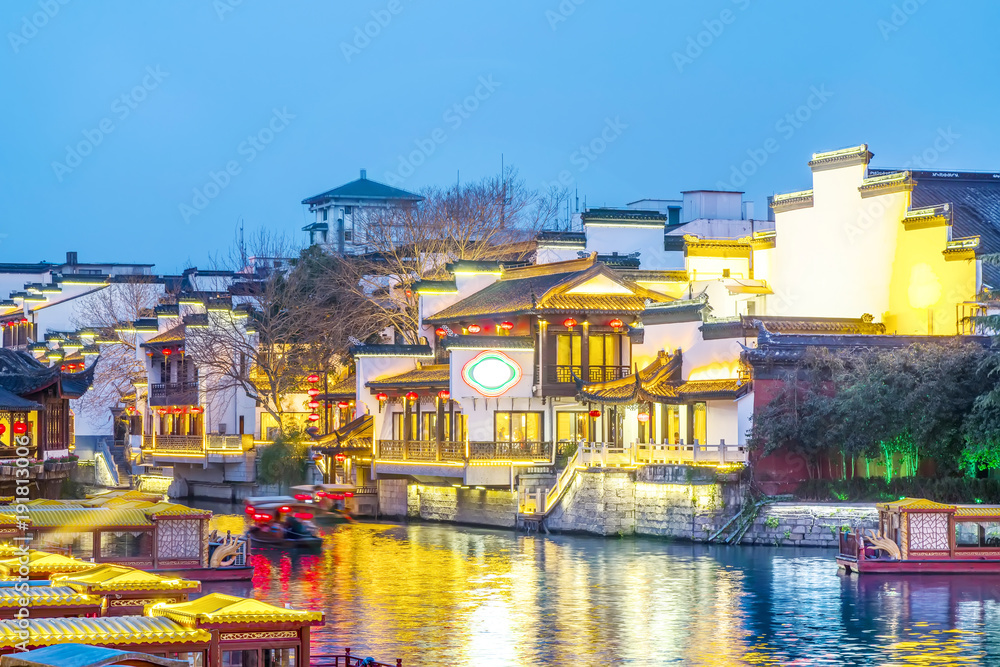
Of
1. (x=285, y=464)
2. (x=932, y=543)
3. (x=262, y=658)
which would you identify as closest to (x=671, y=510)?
(x=932, y=543)

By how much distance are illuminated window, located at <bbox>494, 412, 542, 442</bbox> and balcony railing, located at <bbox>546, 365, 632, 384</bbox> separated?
1.78m

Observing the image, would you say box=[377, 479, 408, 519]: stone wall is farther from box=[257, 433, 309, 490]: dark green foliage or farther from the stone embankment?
box=[257, 433, 309, 490]: dark green foliage

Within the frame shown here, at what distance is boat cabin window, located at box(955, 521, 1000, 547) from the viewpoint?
43.7 m

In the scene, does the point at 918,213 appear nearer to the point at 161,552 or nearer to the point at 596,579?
the point at 596,579

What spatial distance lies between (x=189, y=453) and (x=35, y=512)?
41.4 meters

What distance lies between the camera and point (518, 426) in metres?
63.0

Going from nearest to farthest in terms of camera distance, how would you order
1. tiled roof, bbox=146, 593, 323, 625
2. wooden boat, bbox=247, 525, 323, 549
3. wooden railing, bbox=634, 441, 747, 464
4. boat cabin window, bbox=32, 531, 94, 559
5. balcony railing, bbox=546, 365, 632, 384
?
tiled roof, bbox=146, 593, 323, 625, boat cabin window, bbox=32, 531, 94, 559, wooden railing, bbox=634, 441, 747, 464, wooden boat, bbox=247, 525, 323, 549, balcony railing, bbox=546, 365, 632, 384

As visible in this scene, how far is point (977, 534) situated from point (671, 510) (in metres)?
11.9

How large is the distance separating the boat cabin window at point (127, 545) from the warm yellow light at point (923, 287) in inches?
1201

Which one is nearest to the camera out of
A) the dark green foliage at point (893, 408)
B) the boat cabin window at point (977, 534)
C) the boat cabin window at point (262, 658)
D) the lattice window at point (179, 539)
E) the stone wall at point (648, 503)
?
the boat cabin window at point (262, 658)

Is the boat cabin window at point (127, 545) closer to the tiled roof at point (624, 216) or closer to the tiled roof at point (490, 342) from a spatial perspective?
the tiled roof at point (490, 342)

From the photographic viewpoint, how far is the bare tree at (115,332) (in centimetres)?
9350

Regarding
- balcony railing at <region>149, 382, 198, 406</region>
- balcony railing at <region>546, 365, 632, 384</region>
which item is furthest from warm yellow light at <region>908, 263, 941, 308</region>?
balcony railing at <region>149, 382, 198, 406</region>

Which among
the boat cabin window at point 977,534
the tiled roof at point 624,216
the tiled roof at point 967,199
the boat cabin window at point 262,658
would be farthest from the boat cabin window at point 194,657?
the tiled roof at point 624,216
